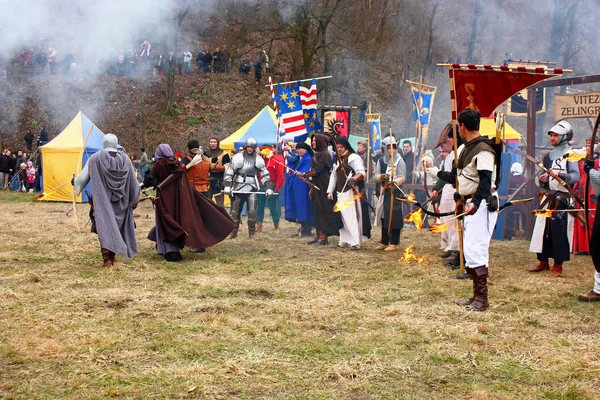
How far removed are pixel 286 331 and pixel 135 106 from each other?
29.7m

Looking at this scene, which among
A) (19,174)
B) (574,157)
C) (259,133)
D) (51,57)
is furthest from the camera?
(51,57)

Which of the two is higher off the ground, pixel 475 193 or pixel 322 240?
pixel 475 193

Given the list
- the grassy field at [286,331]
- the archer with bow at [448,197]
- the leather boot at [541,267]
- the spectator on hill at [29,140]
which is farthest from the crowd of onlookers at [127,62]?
the leather boot at [541,267]

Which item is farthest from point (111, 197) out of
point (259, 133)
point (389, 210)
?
point (259, 133)

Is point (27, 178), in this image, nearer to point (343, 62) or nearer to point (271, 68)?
point (343, 62)

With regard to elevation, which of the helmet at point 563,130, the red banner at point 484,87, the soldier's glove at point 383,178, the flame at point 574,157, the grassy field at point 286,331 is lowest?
the grassy field at point 286,331

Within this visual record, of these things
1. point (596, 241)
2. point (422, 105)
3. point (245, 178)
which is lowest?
point (596, 241)

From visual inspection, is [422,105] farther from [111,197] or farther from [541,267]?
[111,197]

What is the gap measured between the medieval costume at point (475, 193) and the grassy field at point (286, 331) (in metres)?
0.33

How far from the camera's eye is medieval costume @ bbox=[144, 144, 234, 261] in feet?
28.6

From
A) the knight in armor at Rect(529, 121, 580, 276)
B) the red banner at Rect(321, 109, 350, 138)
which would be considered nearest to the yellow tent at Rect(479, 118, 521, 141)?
the red banner at Rect(321, 109, 350, 138)

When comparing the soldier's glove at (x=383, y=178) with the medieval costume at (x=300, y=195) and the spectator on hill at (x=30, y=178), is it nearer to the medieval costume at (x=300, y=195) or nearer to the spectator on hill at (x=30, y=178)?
the medieval costume at (x=300, y=195)

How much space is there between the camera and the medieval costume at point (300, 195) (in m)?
11.5

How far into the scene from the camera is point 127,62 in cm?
3475
